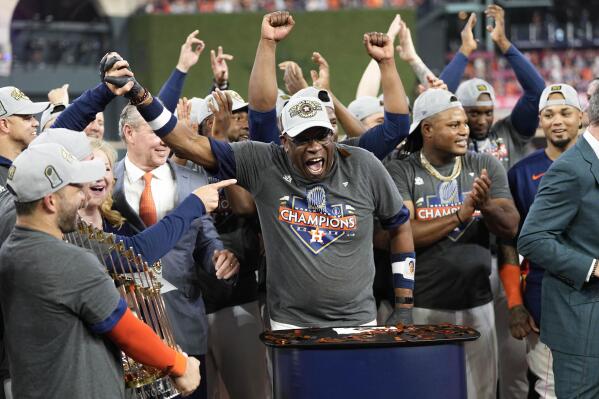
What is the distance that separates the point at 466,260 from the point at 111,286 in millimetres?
2230

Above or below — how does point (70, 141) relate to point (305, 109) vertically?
below

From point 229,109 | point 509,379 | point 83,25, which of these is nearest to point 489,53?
point 83,25

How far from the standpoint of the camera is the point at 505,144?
5309mm

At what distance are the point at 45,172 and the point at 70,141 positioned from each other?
0.32 m

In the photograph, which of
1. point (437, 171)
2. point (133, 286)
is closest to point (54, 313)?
point (133, 286)

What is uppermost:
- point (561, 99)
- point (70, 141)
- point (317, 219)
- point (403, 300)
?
point (561, 99)

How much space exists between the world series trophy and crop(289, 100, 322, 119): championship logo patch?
92 cm

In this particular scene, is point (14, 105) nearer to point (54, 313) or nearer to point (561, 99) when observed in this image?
point (54, 313)

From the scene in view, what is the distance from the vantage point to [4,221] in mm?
3096

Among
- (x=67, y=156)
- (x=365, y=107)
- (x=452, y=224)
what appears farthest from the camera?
(x=365, y=107)

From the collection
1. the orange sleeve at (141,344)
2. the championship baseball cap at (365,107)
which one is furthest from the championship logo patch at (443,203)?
the orange sleeve at (141,344)

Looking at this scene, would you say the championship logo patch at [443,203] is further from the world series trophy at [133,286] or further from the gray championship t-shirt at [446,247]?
the world series trophy at [133,286]

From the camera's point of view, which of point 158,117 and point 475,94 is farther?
point 475,94

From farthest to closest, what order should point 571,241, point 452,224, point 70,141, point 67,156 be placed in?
point 452,224, point 571,241, point 70,141, point 67,156
